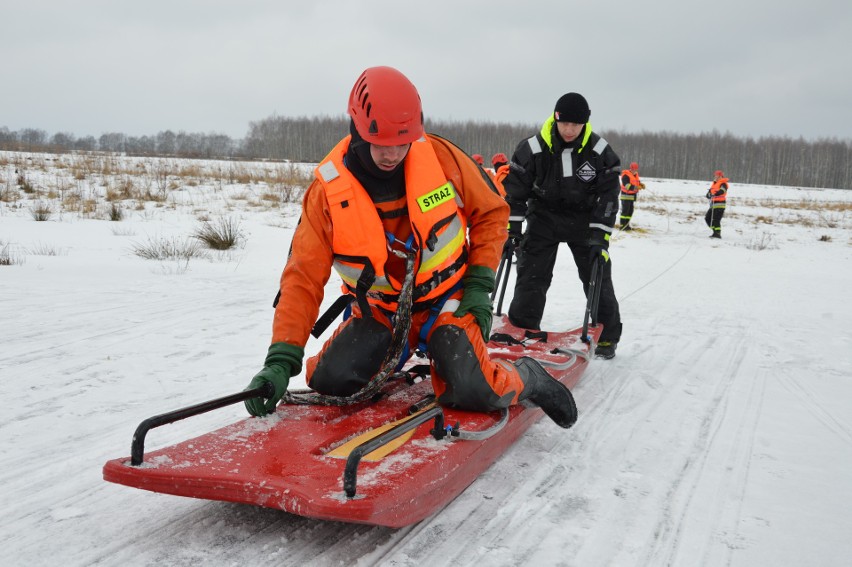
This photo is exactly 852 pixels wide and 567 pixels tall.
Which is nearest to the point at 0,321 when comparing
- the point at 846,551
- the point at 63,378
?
the point at 63,378

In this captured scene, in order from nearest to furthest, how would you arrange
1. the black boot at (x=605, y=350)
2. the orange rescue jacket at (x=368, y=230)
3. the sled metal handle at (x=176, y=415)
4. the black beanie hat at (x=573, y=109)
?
1. the sled metal handle at (x=176, y=415)
2. the orange rescue jacket at (x=368, y=230)
3. the black beanie hat at (x=573, y=109)
4. the black boot at (x=605, y=350)

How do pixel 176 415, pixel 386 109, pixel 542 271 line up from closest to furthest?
pixel 176 415 → pixel 386 109 → pixel 542 271

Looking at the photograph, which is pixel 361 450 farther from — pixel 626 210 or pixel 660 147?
pixel 660 147

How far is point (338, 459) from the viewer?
2.49 m

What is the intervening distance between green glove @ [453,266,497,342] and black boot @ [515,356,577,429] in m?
0.32

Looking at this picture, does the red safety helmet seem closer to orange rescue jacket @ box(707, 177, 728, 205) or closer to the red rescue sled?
the red rescue sled

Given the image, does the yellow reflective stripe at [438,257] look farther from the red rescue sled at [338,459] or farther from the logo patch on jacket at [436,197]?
the red rescue sled at [338,459]

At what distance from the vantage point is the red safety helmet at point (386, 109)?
Result: 2.72 meters

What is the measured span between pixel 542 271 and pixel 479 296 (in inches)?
91.3

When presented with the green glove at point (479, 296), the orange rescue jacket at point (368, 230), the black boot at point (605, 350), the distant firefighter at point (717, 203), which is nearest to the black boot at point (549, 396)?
the green glove at point (479, 296)

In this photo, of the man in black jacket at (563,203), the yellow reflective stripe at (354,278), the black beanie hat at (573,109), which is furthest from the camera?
the man in black jacket at (563,203)

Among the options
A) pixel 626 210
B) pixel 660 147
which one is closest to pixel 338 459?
pixel 626 210

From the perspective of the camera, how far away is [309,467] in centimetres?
241

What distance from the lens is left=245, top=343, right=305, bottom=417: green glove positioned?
2.74 m
